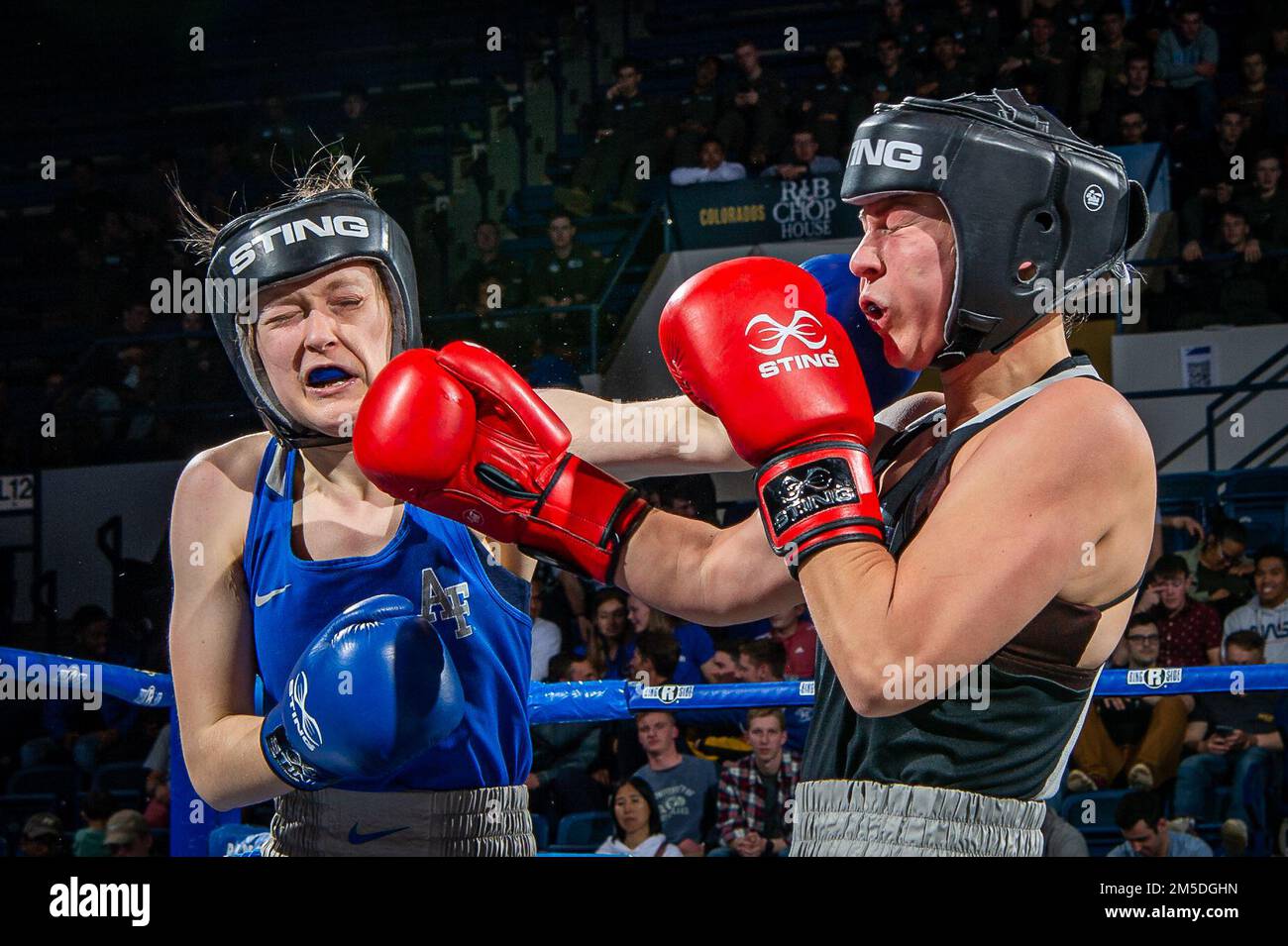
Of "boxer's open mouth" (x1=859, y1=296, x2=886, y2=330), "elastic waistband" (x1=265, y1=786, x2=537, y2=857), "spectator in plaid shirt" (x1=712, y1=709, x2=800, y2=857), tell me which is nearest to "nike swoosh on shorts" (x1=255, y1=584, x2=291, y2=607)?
"elastic waistband" (x1=265, y1=786, x2=537, y2=857)

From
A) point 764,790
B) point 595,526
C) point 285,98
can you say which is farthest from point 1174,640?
point 285,98

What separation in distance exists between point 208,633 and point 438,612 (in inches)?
14.0

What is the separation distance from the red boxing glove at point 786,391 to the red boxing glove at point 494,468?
182 mm

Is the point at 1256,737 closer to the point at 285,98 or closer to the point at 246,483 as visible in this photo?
the point at 246,483

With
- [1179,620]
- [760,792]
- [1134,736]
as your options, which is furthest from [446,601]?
[1179,620]

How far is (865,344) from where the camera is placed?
183cm

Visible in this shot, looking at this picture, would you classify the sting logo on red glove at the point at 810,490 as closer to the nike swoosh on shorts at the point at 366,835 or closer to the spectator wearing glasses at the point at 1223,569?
the nike swoosh on shorts at the point at 366,835

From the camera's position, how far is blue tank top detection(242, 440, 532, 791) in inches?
76.4

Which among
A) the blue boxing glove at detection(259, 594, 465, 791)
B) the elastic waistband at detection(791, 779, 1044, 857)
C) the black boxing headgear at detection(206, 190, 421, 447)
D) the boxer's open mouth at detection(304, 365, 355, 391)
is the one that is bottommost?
the elastic waistband at detection(791, 779, 1044, 857)

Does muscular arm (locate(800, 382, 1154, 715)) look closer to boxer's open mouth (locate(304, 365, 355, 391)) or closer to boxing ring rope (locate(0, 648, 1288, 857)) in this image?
boxer's open mouth (locate(304, 365, 355, 391))

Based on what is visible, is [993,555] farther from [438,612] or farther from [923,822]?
[438,612]

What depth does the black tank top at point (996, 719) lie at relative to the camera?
1597 millimetres

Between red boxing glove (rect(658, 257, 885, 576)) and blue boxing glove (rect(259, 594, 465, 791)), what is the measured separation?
0.50m
